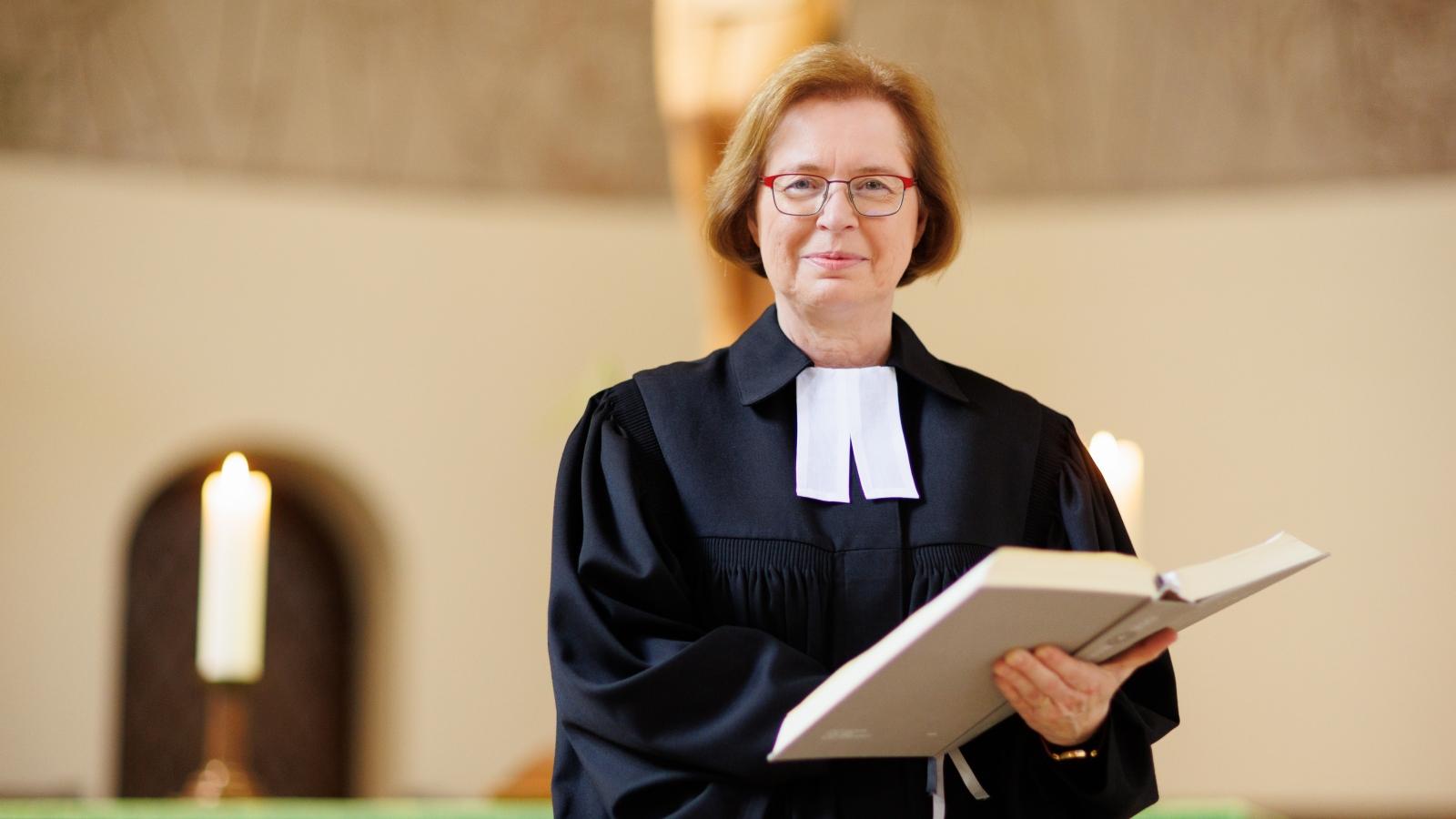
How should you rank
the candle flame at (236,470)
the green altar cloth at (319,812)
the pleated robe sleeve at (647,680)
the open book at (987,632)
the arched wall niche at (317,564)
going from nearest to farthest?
the open book at (987,632) → the pleated robe sleeve at (647,680) → the green altar cloth at (319,812) → the candle flame at (236,470) → the arched wall niche at (317,564)

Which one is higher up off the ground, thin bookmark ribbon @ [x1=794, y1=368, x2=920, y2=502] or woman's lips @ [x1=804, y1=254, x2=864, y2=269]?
woman's lips @ [x1=804, y1=254, x2=864, y2=269]

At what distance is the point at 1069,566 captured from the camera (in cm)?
151

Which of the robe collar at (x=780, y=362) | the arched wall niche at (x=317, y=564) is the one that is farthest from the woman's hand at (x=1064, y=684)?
the arched wall niche at (x=317, y=564)

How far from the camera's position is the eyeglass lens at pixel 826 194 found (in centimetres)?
195

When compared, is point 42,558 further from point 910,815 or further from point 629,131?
point 910,815

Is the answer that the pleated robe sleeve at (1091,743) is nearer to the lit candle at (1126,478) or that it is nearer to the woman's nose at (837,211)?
the woman's nose at (837,211)

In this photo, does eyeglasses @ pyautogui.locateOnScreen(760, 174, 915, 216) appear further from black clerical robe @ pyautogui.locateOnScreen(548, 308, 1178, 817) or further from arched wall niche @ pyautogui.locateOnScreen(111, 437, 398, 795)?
arched wall niche @ pyautogui.locateOnScreen(111, 437, 398, 795)

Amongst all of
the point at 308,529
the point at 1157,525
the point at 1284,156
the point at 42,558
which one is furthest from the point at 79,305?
the point at 1284,156

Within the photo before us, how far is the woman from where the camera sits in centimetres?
179

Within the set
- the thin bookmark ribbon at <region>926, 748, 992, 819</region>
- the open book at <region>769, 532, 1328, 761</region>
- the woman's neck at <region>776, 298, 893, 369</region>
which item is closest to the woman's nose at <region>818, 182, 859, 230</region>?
the woman's neck at <region>776, 298, 893, 369</region>

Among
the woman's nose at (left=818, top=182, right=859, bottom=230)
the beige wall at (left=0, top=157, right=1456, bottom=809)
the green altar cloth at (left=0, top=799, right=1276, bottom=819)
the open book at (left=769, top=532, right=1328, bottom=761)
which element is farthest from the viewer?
the beige wall at (left=0, top=157, right=1456, bottom=809)

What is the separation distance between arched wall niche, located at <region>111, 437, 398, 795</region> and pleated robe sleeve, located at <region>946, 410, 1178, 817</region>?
5.56 metres

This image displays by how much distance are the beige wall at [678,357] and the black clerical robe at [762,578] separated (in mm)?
4845

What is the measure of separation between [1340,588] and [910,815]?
19.6 ft
